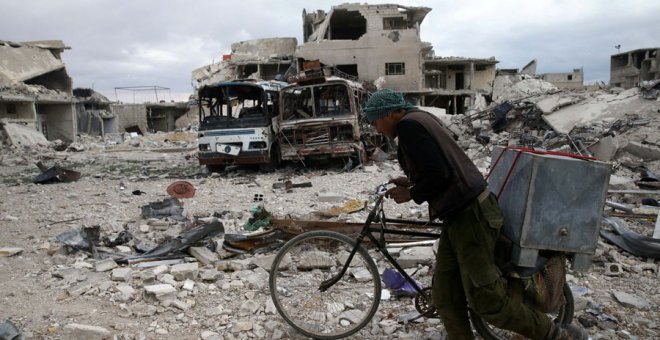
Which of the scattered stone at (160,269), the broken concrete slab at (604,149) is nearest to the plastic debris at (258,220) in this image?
the scattered stone at (160,269)

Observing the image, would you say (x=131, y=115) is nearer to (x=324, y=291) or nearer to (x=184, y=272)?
(x=184, y=272)

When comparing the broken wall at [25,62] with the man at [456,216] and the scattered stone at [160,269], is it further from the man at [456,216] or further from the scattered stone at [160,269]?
the man at [456,216]

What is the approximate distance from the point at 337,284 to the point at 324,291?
197 millimetres

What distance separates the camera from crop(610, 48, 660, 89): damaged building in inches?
1570

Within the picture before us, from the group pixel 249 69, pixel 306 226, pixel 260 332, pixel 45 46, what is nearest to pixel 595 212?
pixel 260 332

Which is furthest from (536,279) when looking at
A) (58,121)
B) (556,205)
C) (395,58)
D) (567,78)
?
(567,78)

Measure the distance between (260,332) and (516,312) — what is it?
5.50 feet

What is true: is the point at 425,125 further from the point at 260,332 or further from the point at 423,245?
the point at 423,245

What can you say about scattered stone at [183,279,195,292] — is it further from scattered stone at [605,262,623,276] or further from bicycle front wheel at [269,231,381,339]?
scattered stone at [605,262,623,276]

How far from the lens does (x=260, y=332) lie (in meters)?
3.05

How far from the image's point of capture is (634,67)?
4259 cm

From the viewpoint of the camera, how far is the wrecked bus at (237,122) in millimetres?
10719

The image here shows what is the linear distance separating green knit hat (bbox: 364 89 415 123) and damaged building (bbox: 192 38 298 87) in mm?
32559

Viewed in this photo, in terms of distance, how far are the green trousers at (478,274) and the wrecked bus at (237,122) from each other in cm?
874
